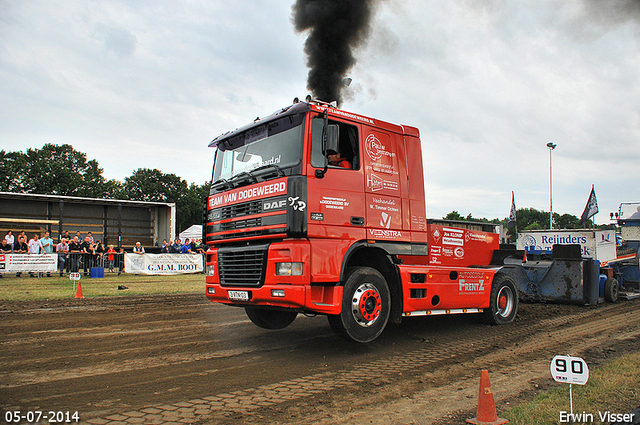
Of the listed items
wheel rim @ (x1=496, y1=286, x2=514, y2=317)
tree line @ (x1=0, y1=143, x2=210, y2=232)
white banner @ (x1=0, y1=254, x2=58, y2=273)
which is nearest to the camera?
wheel rim @ (x1=496, y1=286, x2=514, y2=317)

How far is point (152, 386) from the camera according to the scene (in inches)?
175

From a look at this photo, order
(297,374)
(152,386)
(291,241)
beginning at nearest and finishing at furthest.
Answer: (152,386) < (297,374) < (291,241)

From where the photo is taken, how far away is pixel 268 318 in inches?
298

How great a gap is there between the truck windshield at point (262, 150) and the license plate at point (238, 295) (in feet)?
5.19

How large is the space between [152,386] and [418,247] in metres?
4.26

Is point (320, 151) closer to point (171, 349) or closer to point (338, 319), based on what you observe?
point (338, 319)

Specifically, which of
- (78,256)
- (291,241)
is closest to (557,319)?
(291,241)

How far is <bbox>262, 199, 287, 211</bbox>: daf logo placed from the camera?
18.3 feet

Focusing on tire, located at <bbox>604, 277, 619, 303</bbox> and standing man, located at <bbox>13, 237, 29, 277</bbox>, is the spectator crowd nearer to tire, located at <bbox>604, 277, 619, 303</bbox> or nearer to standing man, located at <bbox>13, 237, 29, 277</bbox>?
standing man, located at <bbox>13, 237, 29, 277</bbox>

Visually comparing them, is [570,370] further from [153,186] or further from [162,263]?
[153,186]

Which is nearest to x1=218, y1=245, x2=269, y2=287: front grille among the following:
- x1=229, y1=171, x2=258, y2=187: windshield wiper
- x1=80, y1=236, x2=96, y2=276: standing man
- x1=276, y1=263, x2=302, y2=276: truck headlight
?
x1=276, y1=263, x2=302, y2=276: truck headlight

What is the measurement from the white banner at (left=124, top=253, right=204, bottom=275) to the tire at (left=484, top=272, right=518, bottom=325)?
49.6 feet

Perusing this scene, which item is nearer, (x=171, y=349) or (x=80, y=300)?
(x=171, y=349)

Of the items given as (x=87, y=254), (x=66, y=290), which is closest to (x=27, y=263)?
(x=87, y=254)
